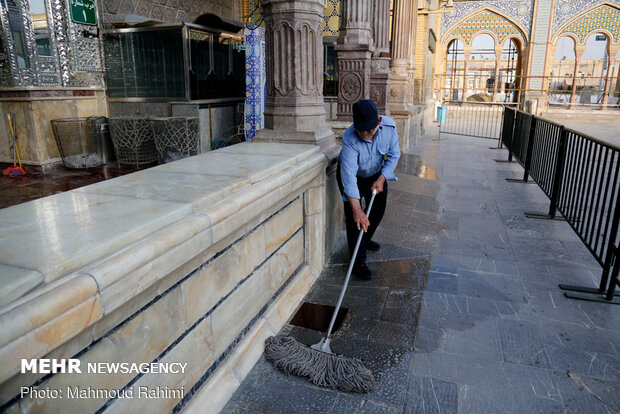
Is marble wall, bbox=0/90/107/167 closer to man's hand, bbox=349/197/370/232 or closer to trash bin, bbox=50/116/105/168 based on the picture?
trash bin, bbox=50/116/105/168

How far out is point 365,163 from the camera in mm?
3627

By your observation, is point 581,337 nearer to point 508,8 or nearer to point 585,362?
point 585,362

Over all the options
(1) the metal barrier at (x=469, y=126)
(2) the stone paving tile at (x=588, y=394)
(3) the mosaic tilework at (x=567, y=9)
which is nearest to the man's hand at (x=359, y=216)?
(2) the stone paving tile at (x=588, y=394)

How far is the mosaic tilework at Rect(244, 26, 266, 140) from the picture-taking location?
7.92m

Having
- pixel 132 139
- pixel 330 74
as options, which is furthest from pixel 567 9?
pixel 132 139

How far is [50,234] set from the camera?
1487mm

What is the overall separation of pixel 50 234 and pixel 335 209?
114 inches

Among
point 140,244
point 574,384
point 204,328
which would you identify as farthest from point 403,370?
point 140,244

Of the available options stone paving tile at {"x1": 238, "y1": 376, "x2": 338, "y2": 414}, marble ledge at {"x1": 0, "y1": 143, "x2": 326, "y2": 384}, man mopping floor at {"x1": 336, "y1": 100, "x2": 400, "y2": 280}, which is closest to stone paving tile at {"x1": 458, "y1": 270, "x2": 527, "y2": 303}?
man mopping floor at {"x1": 336, "y1": 100, "x2": 400, "y2": 280}

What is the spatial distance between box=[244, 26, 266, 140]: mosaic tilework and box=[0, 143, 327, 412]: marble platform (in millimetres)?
5399

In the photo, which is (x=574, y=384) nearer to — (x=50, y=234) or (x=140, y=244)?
(x=140, y=244)

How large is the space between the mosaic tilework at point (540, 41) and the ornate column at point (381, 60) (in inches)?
670

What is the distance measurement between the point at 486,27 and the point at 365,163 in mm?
22820

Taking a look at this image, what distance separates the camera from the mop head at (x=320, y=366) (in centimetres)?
227
